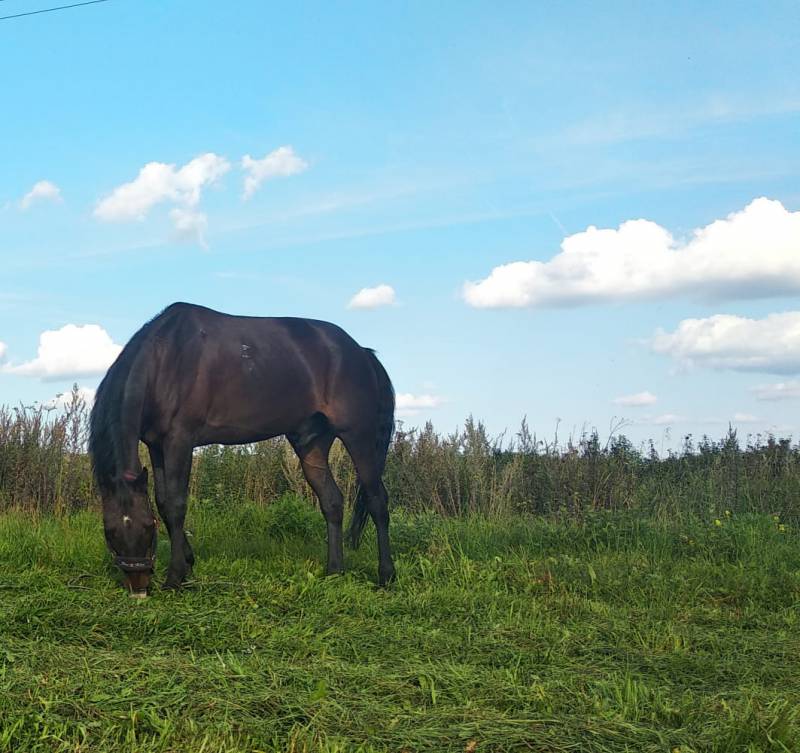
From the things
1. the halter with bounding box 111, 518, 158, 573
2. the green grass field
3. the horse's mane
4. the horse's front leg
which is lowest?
the green grass field

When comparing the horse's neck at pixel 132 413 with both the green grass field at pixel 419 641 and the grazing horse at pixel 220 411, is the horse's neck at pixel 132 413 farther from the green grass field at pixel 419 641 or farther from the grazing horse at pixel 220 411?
the green grass field at pixel 419 641

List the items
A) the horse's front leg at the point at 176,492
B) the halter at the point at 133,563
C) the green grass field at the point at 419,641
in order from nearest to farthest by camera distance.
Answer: the green grass field at the point at 419,641 → the halter at the point at 133,563 → the horse's front leg at the point at 176,492

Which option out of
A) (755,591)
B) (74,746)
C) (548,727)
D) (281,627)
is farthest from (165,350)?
(755,591)

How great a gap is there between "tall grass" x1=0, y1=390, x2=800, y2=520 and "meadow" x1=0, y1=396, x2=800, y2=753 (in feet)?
0.12

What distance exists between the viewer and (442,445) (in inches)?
466

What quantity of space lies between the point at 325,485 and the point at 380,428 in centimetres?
74

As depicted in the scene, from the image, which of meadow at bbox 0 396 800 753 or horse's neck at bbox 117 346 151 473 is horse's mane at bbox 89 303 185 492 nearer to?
horse's neck at bbox 117 346 151 473

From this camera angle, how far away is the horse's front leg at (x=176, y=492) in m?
6.53

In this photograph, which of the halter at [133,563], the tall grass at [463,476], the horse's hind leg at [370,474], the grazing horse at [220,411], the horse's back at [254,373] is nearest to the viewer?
the halter at [133,563]

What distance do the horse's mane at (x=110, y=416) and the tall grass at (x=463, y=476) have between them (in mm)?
4341

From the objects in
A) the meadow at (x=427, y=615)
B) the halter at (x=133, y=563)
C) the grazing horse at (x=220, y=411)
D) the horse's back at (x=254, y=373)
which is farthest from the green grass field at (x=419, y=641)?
the horse's back at (x=254, y=373)

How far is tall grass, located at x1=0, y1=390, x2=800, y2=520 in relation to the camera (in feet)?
34.9

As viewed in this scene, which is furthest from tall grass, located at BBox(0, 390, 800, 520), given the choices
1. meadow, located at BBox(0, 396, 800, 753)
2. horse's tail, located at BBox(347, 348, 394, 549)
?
horse's tail, located at BBox(347, 348, 394, 549)

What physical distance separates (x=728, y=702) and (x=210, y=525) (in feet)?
20.2
